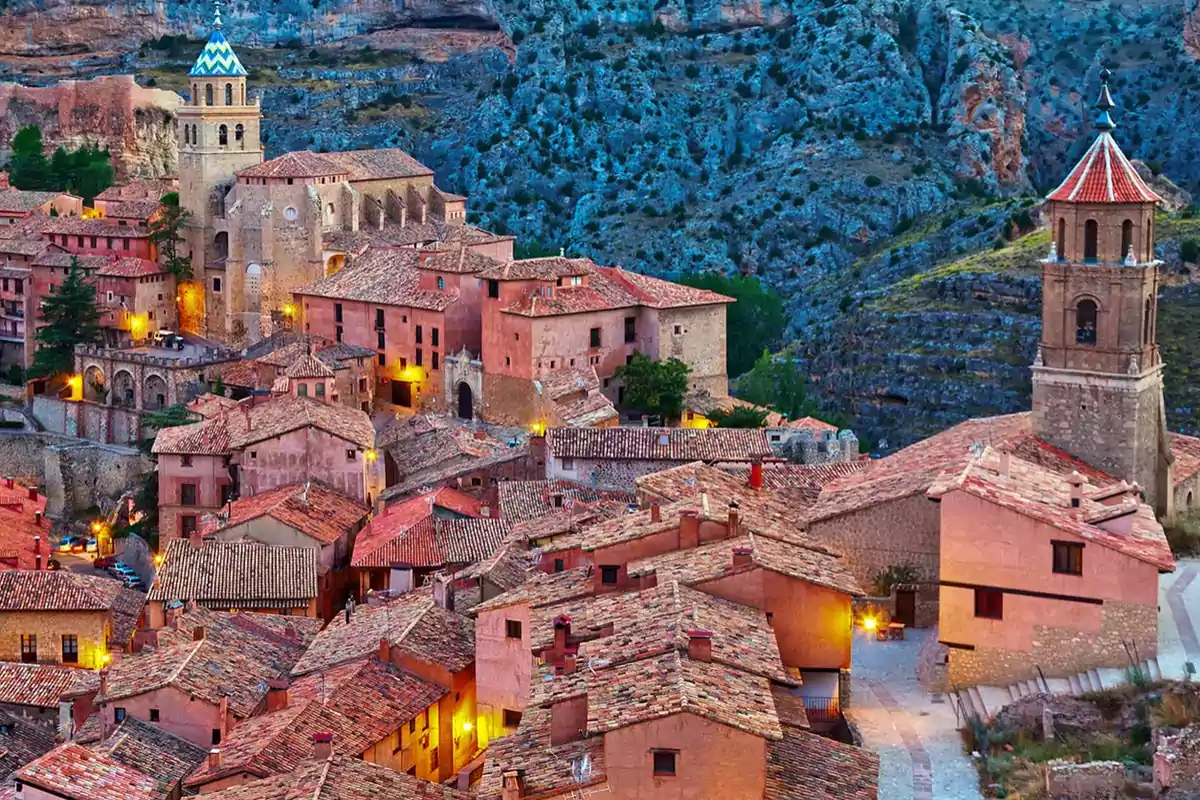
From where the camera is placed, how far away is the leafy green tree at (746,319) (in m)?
74.8

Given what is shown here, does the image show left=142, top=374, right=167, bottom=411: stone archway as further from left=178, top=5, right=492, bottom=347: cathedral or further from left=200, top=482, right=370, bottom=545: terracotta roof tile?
left=200, top=482, right=370, bottom=545: terracotta roof tile

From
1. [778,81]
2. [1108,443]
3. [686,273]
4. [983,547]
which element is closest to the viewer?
[983,547]

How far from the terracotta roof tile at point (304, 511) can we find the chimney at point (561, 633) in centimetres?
1805

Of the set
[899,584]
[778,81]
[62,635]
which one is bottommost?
[62,635]

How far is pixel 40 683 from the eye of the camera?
4078 cm

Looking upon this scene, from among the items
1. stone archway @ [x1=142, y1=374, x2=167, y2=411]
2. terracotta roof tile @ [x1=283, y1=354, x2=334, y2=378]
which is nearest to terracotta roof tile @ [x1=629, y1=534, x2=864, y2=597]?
terracotta roof tile @ [x1=283, y1=354, x2=334, y2=378]

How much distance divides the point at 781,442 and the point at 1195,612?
19250mm

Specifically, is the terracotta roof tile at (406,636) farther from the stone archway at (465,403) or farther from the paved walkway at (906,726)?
the stone archway at (465,403)

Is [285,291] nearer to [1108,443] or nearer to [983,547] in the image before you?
[1108,443]

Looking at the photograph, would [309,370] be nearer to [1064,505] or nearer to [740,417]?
[740,417]

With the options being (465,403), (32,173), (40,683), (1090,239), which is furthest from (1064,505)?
(32,173)

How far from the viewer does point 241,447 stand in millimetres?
52812

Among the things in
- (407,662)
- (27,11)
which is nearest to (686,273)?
(27,11)

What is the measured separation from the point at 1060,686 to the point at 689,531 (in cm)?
633
